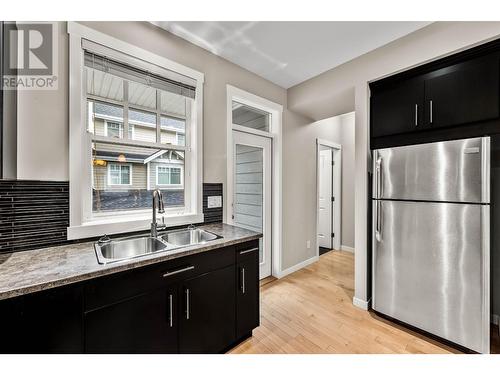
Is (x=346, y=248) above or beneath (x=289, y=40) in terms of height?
beneath

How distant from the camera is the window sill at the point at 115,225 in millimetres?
1585

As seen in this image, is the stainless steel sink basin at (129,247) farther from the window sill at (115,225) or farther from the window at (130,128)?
the window at (130,128)

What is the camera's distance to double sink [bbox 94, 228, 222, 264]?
156cm

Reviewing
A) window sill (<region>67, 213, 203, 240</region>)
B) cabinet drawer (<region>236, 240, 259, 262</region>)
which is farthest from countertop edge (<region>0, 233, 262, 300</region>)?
window sill (<region>67, 213, 203, 240</region>)

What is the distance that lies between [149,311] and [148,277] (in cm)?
21

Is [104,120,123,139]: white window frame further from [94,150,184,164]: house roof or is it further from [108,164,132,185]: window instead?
[108,164,132,185]: window

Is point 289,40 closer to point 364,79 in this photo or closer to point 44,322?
point 364,79

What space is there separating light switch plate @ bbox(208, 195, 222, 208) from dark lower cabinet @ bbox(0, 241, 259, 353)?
73 cm

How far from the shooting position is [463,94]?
177 cm

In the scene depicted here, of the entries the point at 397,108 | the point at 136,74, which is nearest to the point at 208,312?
the point at 136,74

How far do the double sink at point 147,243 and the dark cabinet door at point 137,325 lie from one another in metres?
0.30

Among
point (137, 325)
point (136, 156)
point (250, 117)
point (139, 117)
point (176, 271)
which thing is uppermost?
point (250, 117)
